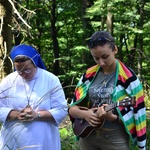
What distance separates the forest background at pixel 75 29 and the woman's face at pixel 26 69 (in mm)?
1737

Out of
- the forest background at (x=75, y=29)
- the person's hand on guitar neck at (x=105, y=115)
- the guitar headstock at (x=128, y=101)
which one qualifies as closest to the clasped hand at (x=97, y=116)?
the person's hand on guitar neck at (x=105, y=115)

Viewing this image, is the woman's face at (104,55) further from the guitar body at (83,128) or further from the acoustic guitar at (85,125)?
the guitar body at (83,128)

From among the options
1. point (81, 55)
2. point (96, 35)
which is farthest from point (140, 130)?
point (81, 55)

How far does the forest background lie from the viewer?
4.73 metres

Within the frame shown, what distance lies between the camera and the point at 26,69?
8.32 ft

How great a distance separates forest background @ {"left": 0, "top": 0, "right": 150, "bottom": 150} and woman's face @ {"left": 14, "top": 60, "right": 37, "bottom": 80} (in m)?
1.74

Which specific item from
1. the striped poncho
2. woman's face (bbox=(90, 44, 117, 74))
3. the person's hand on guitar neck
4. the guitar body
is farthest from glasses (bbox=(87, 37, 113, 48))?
the guitar body

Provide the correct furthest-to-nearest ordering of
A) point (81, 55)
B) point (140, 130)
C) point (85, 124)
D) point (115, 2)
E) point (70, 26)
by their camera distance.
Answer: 1. point (70, 26)
2. point (81, 55)
3. point (115, 2)
4. point (85, 124)
5. point (140, 130)

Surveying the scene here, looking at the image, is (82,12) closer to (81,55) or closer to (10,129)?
(81,55)

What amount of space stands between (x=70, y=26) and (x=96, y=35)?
1904cm

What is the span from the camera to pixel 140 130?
7.73 ft

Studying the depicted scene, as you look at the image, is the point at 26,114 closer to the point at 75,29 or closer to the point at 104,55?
the point at 104,55

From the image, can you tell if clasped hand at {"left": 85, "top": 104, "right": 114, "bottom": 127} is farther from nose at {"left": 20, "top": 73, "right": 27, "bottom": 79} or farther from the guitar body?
nose at {"left": 20, "top": 73, "right": 27, "bottom": 79}

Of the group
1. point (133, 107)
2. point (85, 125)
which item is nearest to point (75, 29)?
point (85, 125)
